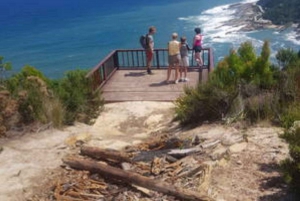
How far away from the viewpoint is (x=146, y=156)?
263 inches

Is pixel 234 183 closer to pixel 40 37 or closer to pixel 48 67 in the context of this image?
pixel 48 67

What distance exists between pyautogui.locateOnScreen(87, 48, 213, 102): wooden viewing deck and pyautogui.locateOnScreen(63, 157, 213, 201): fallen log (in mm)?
5502

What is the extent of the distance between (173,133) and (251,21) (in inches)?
3173

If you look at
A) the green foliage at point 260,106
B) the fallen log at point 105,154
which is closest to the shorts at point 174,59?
the green foliage at point 260,106

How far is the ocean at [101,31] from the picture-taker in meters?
70.5

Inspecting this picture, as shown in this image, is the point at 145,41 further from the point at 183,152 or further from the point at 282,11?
the point at 282,11

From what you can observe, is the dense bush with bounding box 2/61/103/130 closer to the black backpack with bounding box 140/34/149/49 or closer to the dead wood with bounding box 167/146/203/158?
the black backpack with bounding box 140/34/149/49

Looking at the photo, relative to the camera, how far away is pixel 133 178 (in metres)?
5.71

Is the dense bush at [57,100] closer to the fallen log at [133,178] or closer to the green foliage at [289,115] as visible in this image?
the fallen log at [133,178]

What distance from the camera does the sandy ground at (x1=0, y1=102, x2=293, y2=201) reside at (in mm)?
5434

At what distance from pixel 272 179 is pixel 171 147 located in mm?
1939

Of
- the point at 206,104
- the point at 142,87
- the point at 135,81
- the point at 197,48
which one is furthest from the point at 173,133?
the point at 197,48

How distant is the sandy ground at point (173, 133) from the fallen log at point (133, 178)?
0.23 metres

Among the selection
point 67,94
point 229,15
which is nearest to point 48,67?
point 229,15
